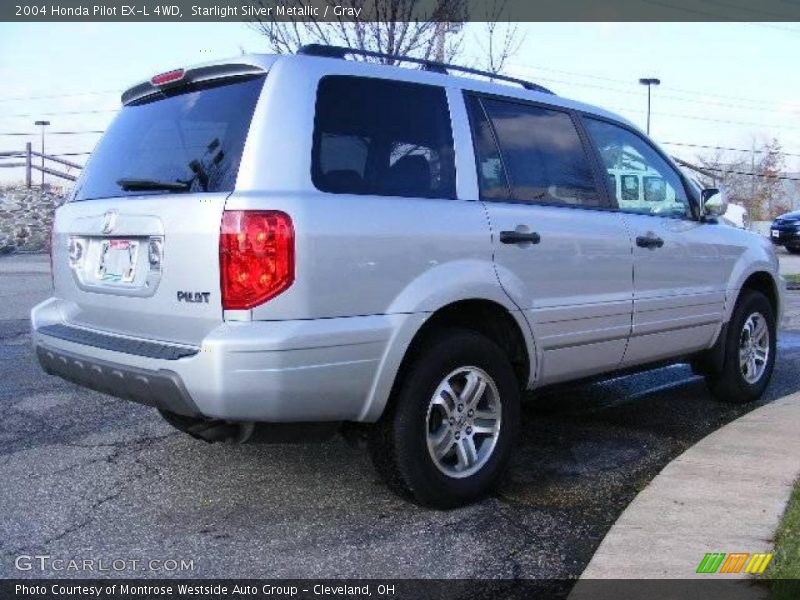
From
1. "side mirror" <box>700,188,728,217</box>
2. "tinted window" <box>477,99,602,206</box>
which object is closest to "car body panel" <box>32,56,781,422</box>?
"tinted window" <box>477,99,602,206</box>

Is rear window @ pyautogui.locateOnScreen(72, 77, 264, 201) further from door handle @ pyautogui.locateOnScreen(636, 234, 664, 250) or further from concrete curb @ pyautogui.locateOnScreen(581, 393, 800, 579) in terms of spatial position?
door handle @ pyautogui.locateOnScreen(636, 234, 664, 250)

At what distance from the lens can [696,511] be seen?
371 centimetres

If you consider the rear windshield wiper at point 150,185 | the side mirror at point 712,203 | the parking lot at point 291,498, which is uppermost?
the rear windshield wiper at point 150,185

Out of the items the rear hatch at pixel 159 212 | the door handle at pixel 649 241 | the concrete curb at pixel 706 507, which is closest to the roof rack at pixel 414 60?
the rear hatch at pixel 159 212

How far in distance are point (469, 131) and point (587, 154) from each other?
38.7 inches

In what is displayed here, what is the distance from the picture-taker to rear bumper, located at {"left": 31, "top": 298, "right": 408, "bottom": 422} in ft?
10.2

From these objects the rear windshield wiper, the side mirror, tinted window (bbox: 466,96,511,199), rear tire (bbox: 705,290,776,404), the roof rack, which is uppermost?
the roof rack

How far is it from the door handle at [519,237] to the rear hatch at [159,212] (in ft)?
4.24

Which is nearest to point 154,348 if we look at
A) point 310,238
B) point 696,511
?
point 310,238

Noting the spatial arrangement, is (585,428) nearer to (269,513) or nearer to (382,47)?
(269,513)

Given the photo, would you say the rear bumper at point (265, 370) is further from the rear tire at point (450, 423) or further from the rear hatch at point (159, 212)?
the rear tire at point (450, 423)

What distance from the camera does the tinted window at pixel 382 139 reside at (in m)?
3.42

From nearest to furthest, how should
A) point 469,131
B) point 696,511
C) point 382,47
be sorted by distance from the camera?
point 696,511
point 469,131
point 382,47

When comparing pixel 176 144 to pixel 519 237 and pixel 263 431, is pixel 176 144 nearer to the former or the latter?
pixel 263 431
